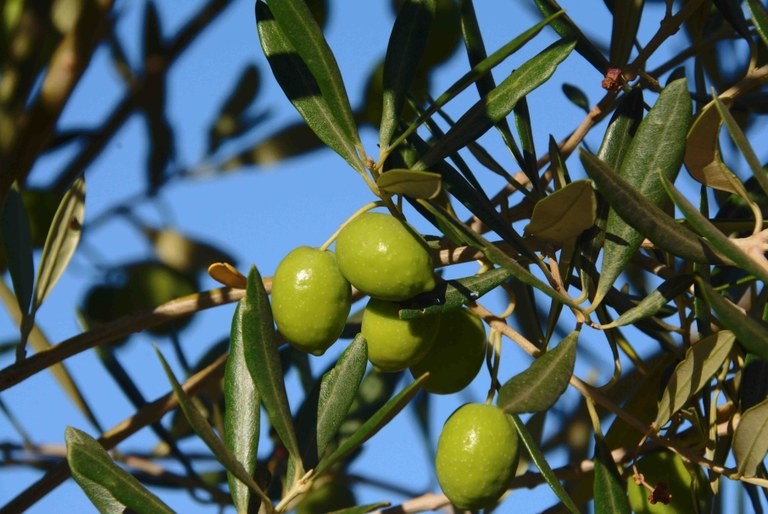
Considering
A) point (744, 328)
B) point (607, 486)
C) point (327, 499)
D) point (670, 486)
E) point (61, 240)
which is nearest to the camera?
point (744, 328)

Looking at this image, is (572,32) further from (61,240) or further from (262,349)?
(61,240)

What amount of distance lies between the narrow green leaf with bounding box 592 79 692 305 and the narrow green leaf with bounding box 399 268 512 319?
121 millimetres

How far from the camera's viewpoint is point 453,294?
1077mm

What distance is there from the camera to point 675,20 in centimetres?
131

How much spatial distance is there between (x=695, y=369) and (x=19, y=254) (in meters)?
0.88

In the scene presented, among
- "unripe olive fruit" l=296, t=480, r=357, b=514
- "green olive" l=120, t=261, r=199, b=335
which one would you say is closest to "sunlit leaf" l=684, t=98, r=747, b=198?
"unripe olive fruit" l=296, t=480, r=357, b=514

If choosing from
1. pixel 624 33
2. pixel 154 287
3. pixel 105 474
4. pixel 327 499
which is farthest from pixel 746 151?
pixel 154 287

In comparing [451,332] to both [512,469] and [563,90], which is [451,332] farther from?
[563,90]

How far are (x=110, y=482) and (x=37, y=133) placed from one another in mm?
858

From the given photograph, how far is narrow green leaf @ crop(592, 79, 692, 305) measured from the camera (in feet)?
3.49

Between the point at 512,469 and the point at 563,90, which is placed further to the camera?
the point at 563,90

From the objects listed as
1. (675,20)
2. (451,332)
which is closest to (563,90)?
(675,20)

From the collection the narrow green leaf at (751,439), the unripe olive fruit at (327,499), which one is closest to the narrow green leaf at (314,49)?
the narrow green leaf at (751,439)

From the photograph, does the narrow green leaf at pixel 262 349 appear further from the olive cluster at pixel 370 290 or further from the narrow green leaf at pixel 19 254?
the narrow green leaf at pixel 19 254
